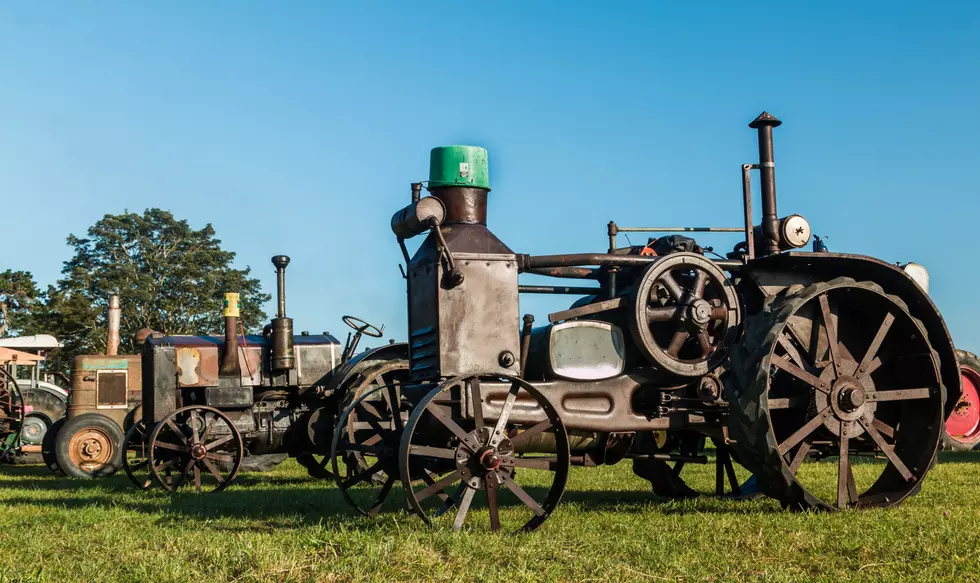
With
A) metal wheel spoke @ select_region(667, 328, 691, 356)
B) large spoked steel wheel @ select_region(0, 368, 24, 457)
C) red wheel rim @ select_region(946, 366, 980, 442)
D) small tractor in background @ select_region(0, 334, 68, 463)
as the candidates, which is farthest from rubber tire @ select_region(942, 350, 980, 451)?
large spoked steel wheel @ select_region(0, 368, 24, 457)

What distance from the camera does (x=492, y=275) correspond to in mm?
6637

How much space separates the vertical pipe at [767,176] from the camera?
7.63m

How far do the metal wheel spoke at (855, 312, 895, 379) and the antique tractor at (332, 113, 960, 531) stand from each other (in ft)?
0.05

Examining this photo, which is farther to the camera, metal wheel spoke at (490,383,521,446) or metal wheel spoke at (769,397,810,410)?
metal wheel spoke at (769,397,810,410)

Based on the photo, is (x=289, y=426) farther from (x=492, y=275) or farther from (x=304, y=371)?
(x=492, y=275)

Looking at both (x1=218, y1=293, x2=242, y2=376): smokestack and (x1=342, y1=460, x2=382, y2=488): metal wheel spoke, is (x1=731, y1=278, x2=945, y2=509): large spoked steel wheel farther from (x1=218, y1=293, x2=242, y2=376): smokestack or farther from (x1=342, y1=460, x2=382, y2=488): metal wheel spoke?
(x1=218, y1=293, x2=242, y2=376): smokestack

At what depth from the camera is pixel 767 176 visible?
7.68 meters

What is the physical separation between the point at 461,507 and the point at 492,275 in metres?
1.53

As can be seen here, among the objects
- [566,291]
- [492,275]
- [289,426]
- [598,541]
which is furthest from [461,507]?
[289,426]

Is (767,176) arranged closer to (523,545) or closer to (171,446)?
(523,545)

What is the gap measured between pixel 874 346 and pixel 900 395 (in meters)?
0.38

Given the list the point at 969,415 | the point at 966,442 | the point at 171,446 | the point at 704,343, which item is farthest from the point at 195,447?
the point at 969,415

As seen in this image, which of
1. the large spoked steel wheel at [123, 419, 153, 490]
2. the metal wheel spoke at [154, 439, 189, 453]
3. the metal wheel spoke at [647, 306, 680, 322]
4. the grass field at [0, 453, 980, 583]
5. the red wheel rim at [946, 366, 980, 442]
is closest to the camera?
the grass field at [0, 453, 980, 583]

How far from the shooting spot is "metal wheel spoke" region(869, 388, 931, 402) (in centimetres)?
696
